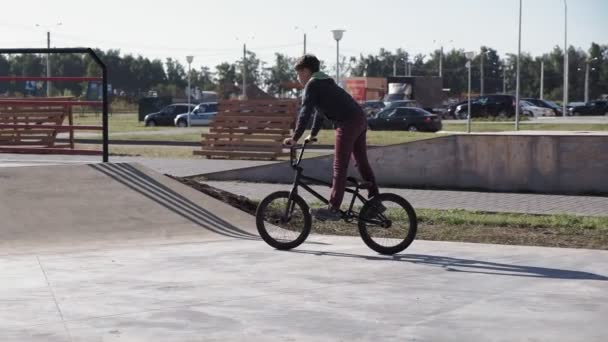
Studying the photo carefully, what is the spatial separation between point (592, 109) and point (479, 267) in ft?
235

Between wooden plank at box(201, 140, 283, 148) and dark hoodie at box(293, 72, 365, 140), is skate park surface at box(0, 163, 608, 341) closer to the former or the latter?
dark hoodie at box(293, 72, 365, 140)

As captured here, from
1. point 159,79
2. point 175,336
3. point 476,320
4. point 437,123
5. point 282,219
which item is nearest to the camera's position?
point 175,336

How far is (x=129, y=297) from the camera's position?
277 inches

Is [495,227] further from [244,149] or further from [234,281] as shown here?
[244,149]

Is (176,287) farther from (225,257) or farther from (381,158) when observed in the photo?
(381,158)

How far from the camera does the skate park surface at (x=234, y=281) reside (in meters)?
6.16

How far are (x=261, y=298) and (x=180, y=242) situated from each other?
9.84 feet

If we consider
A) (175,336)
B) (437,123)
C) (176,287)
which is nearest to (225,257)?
(176,287)

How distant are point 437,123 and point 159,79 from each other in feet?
298

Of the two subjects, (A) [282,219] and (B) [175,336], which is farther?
(A) [282,219]

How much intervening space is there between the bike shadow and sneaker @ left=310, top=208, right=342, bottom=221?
31 cm

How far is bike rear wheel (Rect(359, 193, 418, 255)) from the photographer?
9.20 m

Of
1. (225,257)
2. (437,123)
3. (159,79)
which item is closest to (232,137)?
(225,257)

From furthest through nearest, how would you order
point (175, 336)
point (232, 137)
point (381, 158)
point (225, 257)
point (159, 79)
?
point (159, 79)
point (232, 137)
point (381, 158)
point (225, 257)
point (175, 336)
